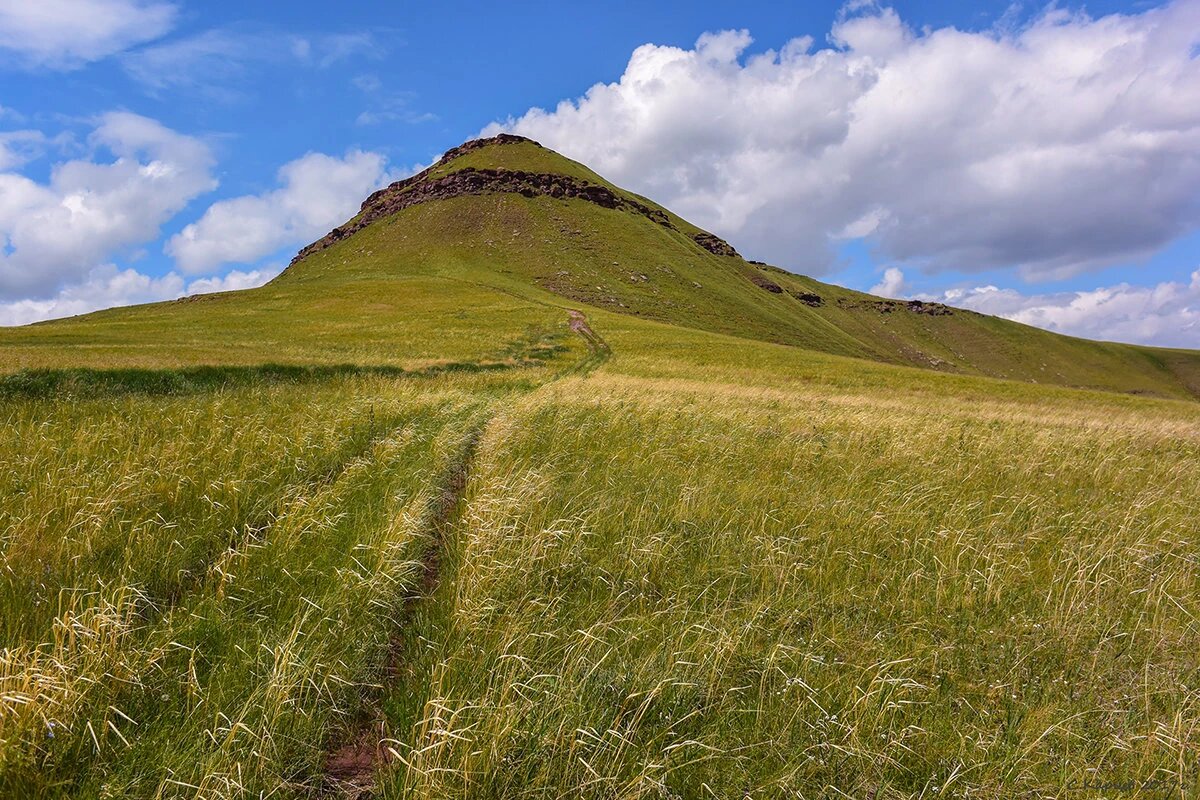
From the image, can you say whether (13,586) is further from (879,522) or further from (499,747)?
(879,522)

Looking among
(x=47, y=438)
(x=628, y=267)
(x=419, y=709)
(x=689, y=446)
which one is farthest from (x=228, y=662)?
(x=628, y=267)

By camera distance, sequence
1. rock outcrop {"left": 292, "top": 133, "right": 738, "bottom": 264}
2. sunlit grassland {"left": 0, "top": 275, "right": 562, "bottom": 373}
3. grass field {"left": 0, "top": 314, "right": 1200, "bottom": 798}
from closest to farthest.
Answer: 1. grass field {"left": 0, "top": 314, "right": 1200, "bottom": 798}
2. sunlit grassland {"left": 0, "top": 275, "right": 562, "bottom": 373}
3. rock outcrop {"left": 292, "top": 133, "right": 738, "bottom": 264}

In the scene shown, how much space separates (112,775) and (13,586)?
2520mm

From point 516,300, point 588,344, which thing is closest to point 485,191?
point 516,300

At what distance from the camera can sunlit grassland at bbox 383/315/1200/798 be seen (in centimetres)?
303

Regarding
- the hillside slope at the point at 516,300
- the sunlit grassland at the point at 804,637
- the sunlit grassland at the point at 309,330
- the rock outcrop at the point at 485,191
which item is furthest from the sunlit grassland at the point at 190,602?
the rock outcrop at the point at 485,191

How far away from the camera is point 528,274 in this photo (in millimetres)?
102125

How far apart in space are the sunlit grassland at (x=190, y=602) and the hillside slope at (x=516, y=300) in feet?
71.1

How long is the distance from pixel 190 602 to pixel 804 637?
5.04m

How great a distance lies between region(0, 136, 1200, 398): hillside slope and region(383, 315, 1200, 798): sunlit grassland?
2692 cm

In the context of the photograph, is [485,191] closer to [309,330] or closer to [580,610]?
[309,330]

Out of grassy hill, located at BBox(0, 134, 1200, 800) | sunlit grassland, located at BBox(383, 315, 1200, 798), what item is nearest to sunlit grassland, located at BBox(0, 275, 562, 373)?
grassy hill, located at BBox(0, 134, 1200, 800)

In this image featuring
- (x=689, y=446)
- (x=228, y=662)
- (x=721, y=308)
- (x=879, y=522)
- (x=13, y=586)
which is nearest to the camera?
(x=228, y=662)

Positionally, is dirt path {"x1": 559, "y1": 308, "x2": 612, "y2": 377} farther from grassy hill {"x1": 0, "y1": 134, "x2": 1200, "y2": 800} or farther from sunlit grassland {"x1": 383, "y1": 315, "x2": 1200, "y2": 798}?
sunlit grassland {"x1": 383, "y1": 315, "x2": 1200, "y2": 798}
